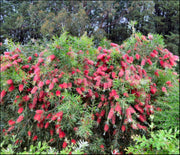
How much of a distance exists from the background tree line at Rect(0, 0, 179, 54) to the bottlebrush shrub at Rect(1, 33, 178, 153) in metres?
6.15

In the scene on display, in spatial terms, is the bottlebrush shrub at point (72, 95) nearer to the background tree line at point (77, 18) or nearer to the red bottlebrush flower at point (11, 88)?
the red bottlebrush flower at point (11, 88)

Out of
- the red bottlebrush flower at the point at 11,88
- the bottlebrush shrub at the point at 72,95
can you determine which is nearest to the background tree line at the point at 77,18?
the bottlebrush shrub at the point at 72,95

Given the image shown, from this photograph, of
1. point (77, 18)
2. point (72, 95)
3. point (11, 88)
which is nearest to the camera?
point (72, 95)

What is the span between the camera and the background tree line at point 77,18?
8.64 meters

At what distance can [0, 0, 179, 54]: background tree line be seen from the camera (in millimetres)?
8641

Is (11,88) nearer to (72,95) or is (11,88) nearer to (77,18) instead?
(72,95)

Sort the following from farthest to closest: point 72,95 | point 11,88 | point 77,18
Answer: point 77,18
point 11,88
point 72,95

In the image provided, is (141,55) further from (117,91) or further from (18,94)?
(18,94)

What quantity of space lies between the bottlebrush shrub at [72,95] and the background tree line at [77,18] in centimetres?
615

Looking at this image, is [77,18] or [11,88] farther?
[77,18]

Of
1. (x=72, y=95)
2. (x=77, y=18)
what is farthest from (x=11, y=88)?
(x=77, y=18)

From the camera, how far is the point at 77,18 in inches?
338

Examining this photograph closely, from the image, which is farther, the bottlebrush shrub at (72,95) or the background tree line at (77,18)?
the background tree line at (77,18)

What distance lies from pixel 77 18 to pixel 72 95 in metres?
7.61
